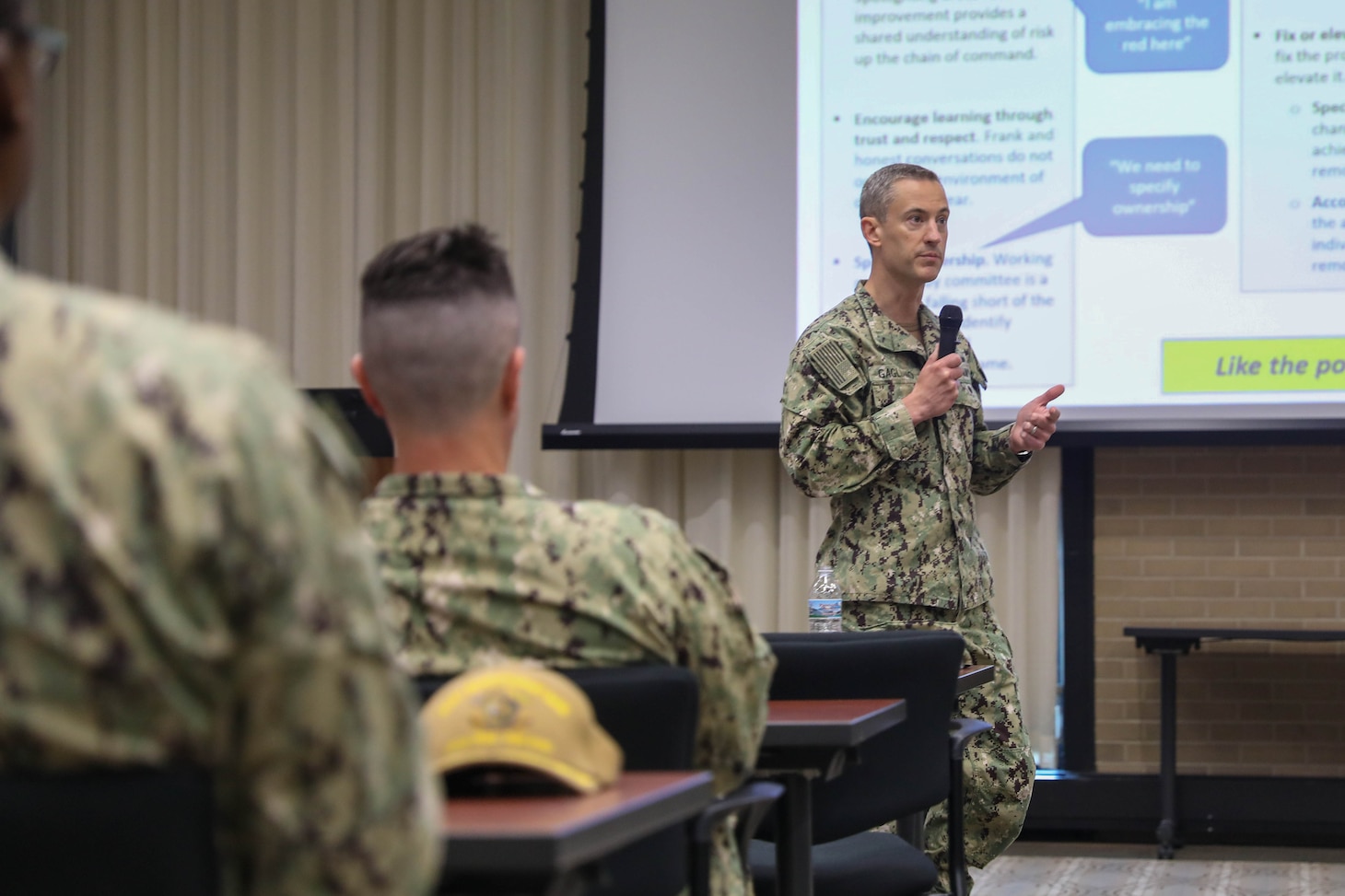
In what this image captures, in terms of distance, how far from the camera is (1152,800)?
16.9 ft

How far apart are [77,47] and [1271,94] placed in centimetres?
410

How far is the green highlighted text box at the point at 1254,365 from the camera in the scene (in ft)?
15.7

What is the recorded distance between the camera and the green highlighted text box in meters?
4.80

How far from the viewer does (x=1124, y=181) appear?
16.1 feet

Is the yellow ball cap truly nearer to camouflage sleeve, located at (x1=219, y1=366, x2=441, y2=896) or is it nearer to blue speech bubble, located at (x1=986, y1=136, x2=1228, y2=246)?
camouflage sleeve, located at (x1=219, y1=366, x2=441, y2=896)

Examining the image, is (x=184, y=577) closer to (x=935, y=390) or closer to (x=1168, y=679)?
(x=935, y=390)

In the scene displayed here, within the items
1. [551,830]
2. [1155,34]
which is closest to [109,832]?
[551,830]

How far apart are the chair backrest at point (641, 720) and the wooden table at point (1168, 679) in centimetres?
353

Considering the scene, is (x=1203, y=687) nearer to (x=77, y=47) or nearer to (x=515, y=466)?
(x=515, y=466)

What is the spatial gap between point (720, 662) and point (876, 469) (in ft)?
5.48

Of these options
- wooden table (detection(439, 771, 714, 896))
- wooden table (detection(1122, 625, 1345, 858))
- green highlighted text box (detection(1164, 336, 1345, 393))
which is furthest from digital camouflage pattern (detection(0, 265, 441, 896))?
green highlighted text box (detection(1164, 336, 1345, 393))

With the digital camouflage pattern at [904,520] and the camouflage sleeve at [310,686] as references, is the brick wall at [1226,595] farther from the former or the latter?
the camouflage sleeve at [310,686]

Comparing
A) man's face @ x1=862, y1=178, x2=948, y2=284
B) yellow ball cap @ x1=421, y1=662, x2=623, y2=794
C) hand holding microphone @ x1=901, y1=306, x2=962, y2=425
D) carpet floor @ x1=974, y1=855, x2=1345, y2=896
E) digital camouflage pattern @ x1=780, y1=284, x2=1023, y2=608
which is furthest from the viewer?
carpet floor @ x1=974, y1=855, x2=1345, y2=896

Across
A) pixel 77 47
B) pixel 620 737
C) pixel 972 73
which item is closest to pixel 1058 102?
pixel 972 73
